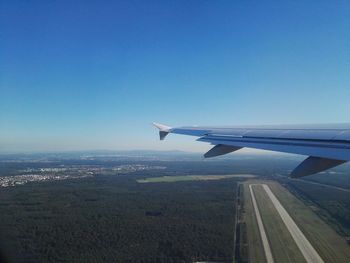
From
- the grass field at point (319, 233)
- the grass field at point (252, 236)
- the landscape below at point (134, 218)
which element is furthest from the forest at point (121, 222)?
the grass field at point (319, 233)

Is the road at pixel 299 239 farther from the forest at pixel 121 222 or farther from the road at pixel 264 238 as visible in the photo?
the forest at pixel 121 222

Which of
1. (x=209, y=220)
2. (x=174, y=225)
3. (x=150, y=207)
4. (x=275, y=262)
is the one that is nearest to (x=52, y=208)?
(x=150, y=207)

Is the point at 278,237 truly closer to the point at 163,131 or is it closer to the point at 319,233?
the point at 319,233

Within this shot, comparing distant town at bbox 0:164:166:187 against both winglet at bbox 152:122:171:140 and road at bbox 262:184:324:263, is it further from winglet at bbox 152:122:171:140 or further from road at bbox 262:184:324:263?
winglet at bbox 152:122:171:140

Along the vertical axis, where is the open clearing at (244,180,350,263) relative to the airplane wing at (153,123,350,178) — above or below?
below

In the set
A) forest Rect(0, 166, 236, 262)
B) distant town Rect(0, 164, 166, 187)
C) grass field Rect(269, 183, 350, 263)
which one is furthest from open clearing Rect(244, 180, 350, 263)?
distant town Rect(0, 164, 166, 187)

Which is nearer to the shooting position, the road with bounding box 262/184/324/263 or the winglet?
the winglet

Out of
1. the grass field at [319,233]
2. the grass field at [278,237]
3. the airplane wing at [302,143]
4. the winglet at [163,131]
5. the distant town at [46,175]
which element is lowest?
the grass field at [319,233]
